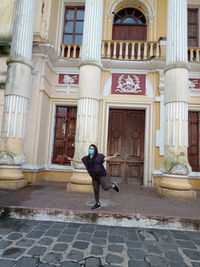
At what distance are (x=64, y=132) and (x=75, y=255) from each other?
19.9 ft

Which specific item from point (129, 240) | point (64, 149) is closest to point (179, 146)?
point (129, 240)

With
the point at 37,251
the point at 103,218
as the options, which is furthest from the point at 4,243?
the point at 103,218

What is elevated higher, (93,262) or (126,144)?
(126,144)

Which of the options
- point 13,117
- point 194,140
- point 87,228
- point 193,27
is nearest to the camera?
point 87,228

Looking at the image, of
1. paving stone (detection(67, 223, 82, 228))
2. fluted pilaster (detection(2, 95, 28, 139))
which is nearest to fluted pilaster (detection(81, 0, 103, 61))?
fluted pilaster (detection(2, 95, 28, 139))

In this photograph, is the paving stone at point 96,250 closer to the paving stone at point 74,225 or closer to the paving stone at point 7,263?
the paving stone at point 74,225

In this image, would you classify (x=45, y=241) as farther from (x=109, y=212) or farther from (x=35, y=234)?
(x=109, y=212)

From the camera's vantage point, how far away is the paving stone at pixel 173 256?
2637 mm

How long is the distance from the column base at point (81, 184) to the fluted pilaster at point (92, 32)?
385 centimetres

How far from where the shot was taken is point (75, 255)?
263 cm

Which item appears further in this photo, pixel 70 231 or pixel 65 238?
pixel 70 231

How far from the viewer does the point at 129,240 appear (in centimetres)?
318

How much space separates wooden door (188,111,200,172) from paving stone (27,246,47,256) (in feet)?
22.6

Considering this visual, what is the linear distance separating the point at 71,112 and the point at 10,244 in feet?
20.2
